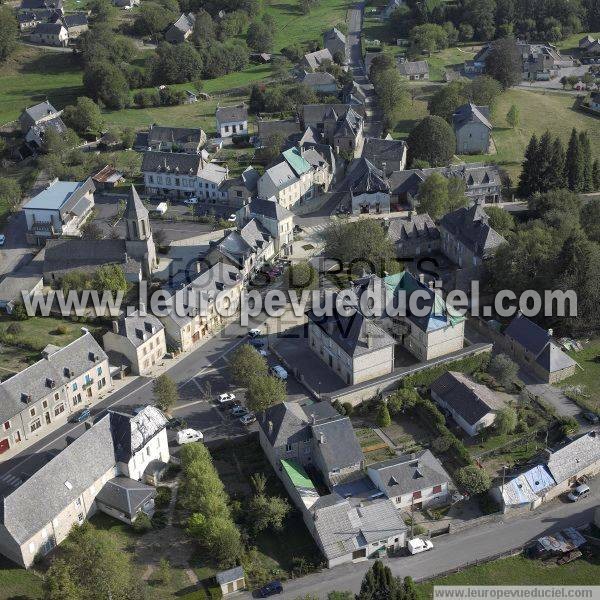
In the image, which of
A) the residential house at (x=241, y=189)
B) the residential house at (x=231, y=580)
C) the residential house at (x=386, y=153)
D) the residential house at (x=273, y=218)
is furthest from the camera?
the residential house at (x=386, y=153)

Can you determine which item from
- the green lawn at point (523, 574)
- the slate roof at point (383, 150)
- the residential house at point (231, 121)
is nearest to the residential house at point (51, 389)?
the green lawn at point (523, 574)

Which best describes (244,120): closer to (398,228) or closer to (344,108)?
(344,108)

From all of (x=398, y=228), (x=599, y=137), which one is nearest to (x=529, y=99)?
(x=599, y=137)

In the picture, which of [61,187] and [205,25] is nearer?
[61,187]

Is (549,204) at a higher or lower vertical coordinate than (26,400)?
higher

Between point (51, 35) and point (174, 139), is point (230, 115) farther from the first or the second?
point (51, 35)

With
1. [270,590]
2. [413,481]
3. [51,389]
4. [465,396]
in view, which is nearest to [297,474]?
[413,481]

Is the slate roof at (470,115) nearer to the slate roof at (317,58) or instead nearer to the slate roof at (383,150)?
the slate roof at (383,150)
